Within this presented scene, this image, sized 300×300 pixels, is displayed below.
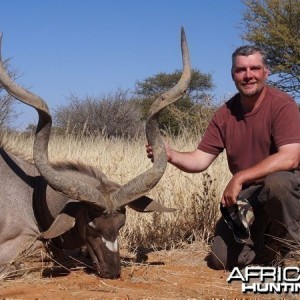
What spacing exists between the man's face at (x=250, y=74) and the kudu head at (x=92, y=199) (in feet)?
2.28

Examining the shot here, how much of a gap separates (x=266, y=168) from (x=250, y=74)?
30.6 inches

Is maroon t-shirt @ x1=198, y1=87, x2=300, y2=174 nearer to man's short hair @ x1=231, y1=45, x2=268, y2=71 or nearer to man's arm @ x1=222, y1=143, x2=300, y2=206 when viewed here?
man's arm @ x1=222, y1=143, x2=300, y2=206

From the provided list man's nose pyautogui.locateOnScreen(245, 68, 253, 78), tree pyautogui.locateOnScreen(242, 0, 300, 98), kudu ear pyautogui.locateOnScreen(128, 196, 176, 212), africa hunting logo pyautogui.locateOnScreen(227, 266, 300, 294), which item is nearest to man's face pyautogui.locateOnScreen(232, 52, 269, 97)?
man's nose pyautogui.locateOnScreen(245, 68, 253, 78)

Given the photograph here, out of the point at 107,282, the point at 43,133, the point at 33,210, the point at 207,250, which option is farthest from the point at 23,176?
the point at 207,250

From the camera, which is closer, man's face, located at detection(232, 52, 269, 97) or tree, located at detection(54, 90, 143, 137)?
man's face, located at detection(232, 52, 269, 97)

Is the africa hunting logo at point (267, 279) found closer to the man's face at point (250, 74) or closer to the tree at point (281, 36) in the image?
the man's face at point (250, 74)

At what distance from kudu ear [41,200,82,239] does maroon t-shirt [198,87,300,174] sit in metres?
1.35

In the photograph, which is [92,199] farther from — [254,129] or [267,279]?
[254,129]

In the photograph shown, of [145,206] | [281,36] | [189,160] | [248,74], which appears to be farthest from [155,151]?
[281,36]

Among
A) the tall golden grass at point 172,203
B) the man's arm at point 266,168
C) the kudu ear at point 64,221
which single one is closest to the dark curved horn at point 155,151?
the kudu ear at point 64,221

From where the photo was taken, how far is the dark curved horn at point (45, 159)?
14.4ft

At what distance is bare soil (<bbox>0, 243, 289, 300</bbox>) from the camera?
4062 mm

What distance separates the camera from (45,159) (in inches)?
181

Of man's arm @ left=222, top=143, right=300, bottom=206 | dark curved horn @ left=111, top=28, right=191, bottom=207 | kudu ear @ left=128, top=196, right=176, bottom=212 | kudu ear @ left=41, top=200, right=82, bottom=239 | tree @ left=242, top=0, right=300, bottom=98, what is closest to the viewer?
kudu ear @ left=41, top=200, right=82, bottom=239
